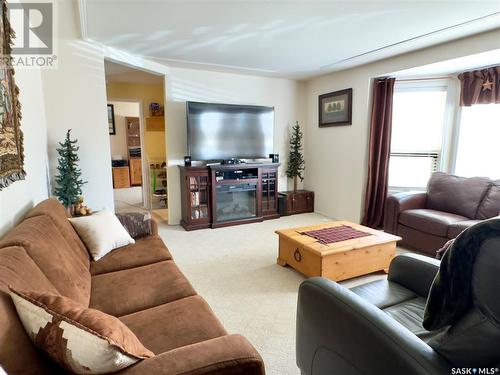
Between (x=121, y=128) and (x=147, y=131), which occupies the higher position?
(x=121, y=128)

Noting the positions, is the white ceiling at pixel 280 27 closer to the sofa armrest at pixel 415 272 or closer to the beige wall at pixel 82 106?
the beige wall at pixel 82 106

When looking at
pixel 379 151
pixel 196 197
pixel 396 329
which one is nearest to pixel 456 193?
pixel 379 151

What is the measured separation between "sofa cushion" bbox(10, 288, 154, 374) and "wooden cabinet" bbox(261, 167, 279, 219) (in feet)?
12.4

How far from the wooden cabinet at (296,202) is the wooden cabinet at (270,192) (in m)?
0.14

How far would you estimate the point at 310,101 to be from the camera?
5.09m

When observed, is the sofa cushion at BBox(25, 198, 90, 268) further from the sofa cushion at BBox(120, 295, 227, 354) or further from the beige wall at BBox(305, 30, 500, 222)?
the beige wall at BBox(305, 30, 500, 222)

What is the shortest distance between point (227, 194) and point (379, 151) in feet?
7.41

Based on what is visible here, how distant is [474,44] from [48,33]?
4.14m

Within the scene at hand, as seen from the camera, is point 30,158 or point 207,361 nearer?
point 207,361

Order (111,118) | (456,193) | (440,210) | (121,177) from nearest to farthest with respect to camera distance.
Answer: (456,193) → (440,210) → (111,118) → (121,177)

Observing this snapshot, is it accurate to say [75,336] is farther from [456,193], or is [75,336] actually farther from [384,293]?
[456,193]

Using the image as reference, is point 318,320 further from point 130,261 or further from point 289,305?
point 130,261

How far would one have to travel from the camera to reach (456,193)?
3.29 metres

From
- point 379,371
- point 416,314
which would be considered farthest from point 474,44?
point 379,371
